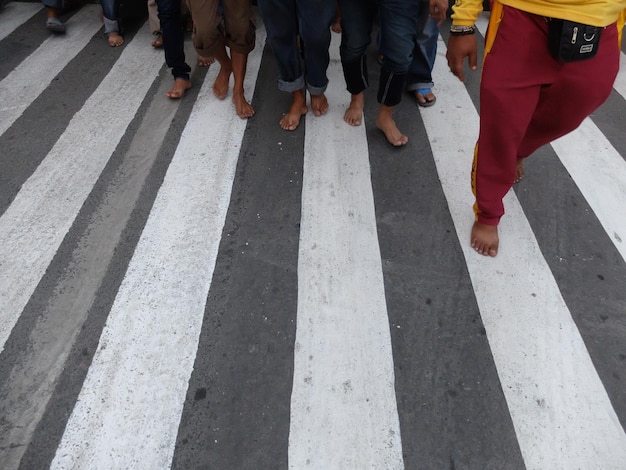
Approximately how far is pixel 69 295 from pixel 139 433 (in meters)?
0.85

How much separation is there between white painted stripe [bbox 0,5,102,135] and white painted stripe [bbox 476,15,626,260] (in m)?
3.72

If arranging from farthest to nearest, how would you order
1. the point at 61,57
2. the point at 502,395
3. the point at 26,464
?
the point at 61,57, the point at 502,395, the point at 26,464

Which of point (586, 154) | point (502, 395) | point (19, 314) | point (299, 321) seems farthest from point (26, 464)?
point (586, 154)

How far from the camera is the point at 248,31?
135 inches

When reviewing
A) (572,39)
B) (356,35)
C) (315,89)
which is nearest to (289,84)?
(315,89)

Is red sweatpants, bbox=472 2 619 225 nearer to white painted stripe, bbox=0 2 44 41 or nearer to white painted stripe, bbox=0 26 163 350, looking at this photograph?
white painted stripe, bbox=0 26 163 350

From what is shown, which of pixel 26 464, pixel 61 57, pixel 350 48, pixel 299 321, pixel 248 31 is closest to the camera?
pixel 26 464

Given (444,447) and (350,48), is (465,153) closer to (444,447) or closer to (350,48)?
(350,48)

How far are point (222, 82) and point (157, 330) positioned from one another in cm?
218

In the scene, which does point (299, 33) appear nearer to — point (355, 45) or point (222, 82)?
point (355, 45)

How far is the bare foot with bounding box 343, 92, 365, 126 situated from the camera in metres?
3.57

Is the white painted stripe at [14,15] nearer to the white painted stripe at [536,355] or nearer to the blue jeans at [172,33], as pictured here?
the blue jeans at [172,33]

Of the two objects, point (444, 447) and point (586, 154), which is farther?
point (586, 154)

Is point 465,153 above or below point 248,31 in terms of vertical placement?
below
